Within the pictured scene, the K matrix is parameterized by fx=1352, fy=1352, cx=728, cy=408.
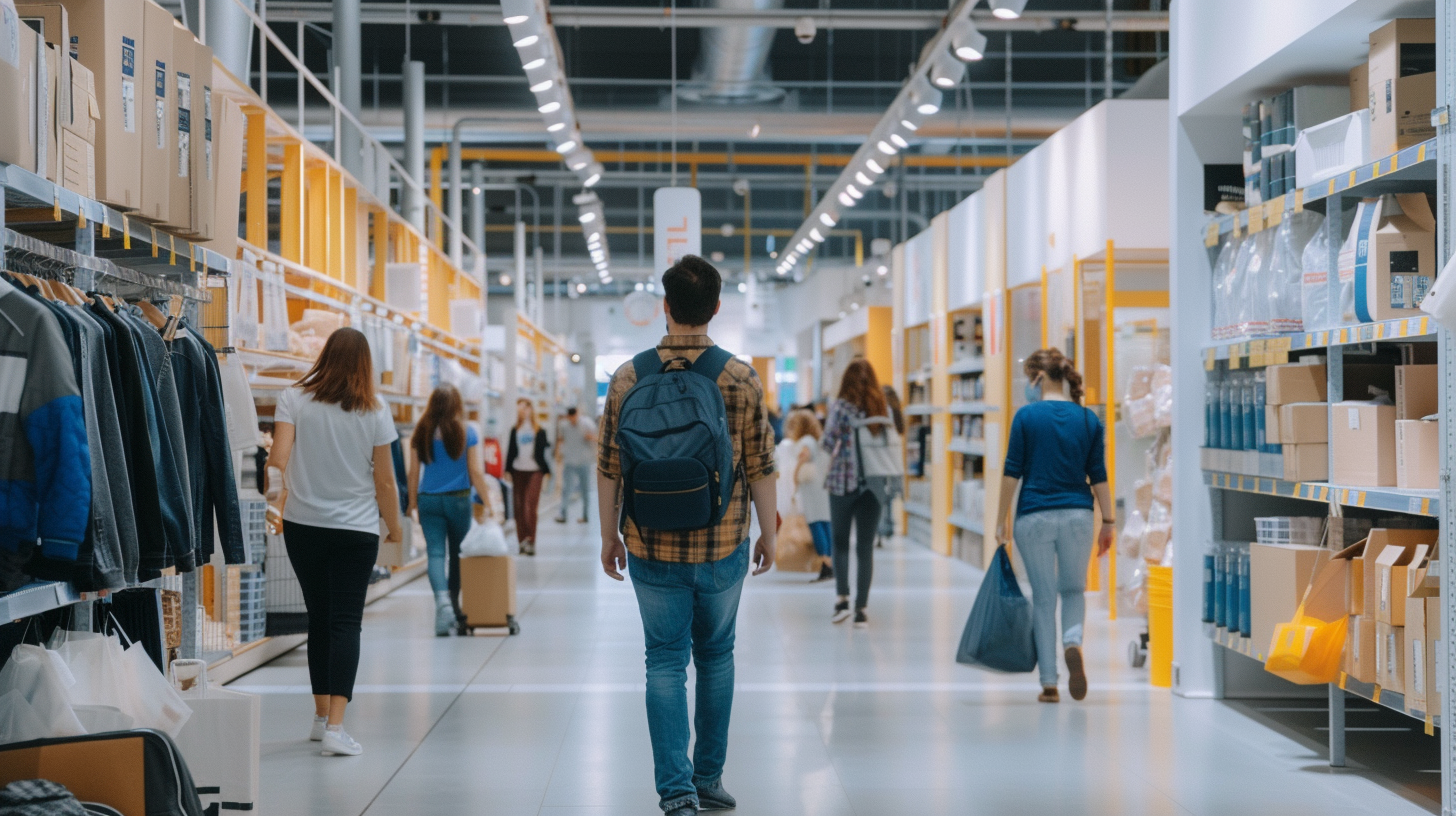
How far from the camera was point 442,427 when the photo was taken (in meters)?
7.72

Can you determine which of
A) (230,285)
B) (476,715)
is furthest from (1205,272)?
(230,285)

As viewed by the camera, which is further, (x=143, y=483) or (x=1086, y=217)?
(x=1086, y=217)

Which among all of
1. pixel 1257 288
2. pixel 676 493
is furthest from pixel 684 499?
pixel 1257 288

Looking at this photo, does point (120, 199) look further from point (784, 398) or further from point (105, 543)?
point (784, 398)

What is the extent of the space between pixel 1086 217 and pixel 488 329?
10.9 m

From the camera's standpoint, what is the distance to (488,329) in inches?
719

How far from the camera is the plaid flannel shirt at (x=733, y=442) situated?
12.2ft

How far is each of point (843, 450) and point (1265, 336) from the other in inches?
122

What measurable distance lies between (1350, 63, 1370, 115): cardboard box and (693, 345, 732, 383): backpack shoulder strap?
103 inches

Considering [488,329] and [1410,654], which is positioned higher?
[488,329]

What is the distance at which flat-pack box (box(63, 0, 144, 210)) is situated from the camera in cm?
335

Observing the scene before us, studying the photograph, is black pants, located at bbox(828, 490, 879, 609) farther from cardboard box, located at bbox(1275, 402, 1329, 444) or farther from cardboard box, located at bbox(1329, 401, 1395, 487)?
cardboard box, located at bbox(1329, 401, 1395, 487)

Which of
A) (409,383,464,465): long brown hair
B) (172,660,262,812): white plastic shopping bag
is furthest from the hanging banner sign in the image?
(172,660,262,812): white plastic shopping bag

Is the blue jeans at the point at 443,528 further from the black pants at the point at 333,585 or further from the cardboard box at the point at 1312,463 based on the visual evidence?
the cardboard box at the point at 1312,463
